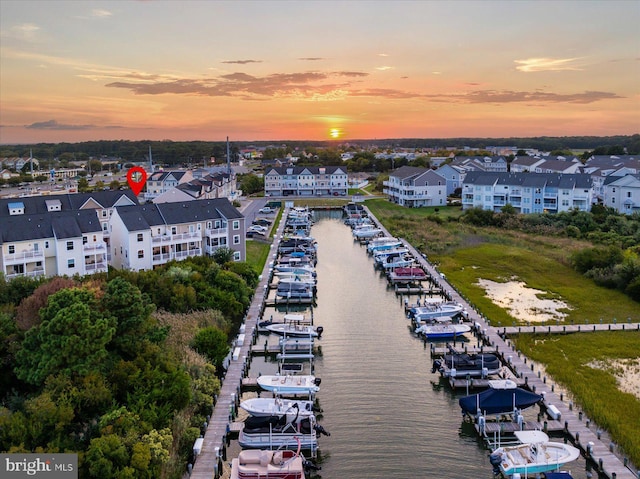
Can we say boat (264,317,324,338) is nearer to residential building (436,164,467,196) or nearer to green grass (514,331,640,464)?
green grass (514,331,640,464)

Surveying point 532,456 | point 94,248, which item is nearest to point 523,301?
point 532,456

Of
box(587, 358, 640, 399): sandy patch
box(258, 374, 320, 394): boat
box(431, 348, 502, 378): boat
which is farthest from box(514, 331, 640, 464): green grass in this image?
box(258, 374, 320, 394): boat

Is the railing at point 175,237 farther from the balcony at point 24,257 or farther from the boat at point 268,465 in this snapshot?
the boat at point 268,465

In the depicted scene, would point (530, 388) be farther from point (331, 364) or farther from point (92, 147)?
point (92, 147)

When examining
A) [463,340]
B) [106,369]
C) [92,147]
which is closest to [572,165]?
[463,340]

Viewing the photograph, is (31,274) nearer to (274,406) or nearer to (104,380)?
(104,380)

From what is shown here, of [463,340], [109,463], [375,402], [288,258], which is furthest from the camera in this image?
[288,258]

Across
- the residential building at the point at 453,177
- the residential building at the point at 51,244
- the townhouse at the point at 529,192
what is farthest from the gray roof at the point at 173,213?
the residential building at the point at 453,177
